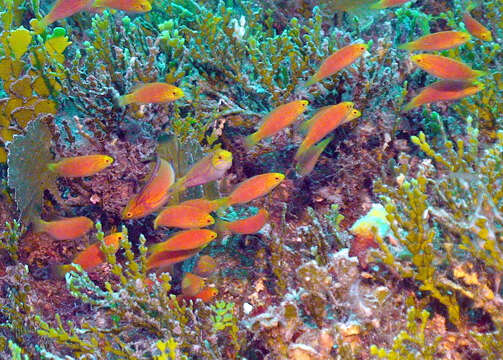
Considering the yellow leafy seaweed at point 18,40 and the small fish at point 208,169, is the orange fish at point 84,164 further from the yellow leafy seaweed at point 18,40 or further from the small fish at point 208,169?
the yellow leafy seaweed at point 18,40

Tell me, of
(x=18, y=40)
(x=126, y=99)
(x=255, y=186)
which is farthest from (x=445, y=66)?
(x=18, y=40)

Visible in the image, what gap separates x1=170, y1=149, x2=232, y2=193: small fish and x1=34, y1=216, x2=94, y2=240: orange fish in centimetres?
96

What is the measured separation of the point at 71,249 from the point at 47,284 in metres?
0.38

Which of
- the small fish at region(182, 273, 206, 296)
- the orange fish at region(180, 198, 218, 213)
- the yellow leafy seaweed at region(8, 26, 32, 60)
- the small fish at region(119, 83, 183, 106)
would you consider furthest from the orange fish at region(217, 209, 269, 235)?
the yellow leafy seaweed at region(8, 26, 32, 60)

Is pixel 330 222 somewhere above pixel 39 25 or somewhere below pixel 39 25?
below

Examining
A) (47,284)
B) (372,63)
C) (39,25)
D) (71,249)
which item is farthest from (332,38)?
(47,284)

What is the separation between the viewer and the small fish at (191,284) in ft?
10.8

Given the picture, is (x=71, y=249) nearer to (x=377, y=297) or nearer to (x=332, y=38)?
(x=377, y=297)

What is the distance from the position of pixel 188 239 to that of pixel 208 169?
20.9 inches

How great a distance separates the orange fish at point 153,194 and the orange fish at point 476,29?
122 inches

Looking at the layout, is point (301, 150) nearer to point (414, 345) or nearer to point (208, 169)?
point (208, 169)

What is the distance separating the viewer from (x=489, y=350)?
218 centimetres

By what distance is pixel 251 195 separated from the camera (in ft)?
10.2

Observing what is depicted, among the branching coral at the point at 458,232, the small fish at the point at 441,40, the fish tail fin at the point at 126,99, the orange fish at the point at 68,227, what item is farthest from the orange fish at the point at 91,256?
the small fish at the point at 441,40
